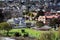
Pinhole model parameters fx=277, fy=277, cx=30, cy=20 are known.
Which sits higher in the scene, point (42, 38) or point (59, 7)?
point (42, 38)

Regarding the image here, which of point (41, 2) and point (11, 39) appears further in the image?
point (41, 2)

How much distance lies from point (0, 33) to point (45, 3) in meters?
23.6

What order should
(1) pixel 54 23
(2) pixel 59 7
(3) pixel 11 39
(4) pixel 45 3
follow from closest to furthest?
1. (3) pixel 11 39
2. (1) pixel 54 23
3. (2) pixel 59 7
4. (4) pixel 45 3

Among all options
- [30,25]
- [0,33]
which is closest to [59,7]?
[30,25]

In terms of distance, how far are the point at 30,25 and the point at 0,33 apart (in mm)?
4053

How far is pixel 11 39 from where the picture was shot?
1384cm

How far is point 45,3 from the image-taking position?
38.6 meters

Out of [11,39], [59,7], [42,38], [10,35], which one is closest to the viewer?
[42,38]

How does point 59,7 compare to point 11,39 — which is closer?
point 11,39

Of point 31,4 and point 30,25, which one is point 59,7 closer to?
point 31,4

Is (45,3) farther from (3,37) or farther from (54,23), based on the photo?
(3,37)

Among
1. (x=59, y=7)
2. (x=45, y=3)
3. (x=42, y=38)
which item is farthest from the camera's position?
(x=45, y=3)

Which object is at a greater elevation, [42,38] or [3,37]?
[42,38]

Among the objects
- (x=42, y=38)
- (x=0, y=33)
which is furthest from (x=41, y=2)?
(x=42, y=38)
